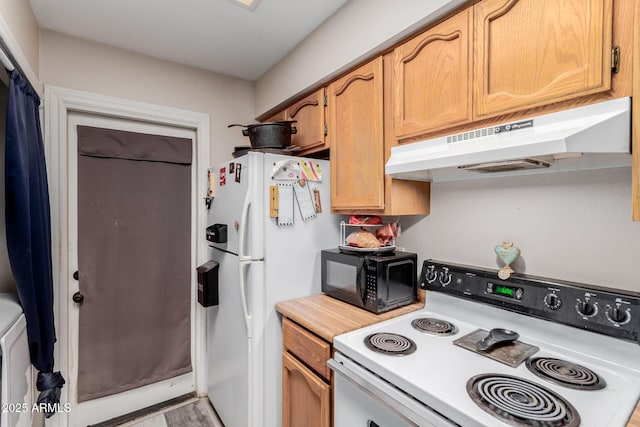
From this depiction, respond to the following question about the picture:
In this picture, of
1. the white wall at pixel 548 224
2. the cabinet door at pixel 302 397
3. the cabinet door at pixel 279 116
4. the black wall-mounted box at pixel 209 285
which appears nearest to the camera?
the white wall at pixel 548 224

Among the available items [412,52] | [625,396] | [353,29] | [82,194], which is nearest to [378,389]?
[625,396]

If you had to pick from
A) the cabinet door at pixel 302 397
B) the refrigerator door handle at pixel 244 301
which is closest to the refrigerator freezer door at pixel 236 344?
the refrigerator door handle at pixel 244 301

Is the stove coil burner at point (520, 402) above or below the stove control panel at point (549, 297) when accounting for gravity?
below

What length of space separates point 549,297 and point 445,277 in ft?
1.33

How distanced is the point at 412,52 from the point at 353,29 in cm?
40

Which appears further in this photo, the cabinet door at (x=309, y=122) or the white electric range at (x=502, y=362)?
the cabinet door at (x=309, y=122)

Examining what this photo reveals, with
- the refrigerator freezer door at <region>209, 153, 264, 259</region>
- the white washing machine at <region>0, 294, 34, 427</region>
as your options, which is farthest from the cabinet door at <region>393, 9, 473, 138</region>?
the white washing machine at <region>0, 294, 34, 427</region>

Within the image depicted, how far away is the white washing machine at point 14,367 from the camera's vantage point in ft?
3.59

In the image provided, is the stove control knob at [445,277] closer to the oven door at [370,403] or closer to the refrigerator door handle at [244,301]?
the oven door at [370,403]

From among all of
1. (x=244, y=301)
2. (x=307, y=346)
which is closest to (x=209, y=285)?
(x=244, y=301)

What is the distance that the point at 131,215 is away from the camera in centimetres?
206

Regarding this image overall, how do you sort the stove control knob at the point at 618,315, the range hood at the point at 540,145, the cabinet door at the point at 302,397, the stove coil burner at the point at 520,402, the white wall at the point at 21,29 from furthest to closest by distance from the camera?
the cabinet door at the point at 302,397
the white wall at the point at 21,29
the stove control knob at the point at 618,315
the range hood at the point at 540,145
the stove coil burner at the point at 520,402

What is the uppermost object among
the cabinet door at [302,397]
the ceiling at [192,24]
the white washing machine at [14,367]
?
the ceiling at [192,24]

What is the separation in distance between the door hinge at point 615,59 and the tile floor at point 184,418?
103 inches
